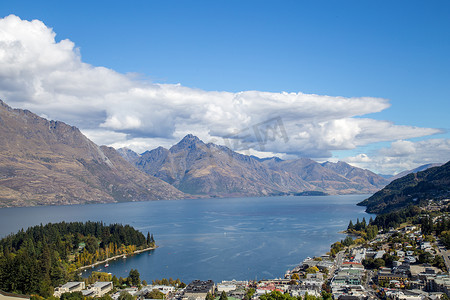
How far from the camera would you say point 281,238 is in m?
91.4

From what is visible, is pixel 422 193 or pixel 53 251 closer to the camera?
pixel 53 251

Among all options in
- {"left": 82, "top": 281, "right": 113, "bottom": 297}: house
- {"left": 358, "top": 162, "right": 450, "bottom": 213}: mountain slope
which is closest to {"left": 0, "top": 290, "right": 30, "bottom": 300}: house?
{"left": 82, "top": 281, "right": 113, "bottom": 297}: house

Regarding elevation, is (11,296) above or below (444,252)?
above

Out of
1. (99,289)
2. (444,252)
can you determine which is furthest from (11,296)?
(444,252)

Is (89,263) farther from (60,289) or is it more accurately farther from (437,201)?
(437,201)

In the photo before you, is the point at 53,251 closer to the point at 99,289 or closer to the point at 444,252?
the point at 99,289

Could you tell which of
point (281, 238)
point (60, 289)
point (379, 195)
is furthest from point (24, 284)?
point (379, 195)

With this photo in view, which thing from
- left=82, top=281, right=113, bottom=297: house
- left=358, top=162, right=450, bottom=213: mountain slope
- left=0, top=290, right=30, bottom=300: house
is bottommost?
left=82, top=281, right=113, bottom=297: house

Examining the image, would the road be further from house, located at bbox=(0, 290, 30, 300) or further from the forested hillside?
Result: the forested hillside

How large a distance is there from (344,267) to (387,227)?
4127cm

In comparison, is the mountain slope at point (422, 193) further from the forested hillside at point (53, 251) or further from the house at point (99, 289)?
the house at point (99, 289)

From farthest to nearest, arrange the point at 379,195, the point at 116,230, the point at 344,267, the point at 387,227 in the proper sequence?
the point at 379,195
the point at 387,227
the point at 116,230
the point at 344,267

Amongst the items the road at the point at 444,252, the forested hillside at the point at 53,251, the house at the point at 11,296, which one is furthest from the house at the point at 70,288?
the road at the point at 444,252

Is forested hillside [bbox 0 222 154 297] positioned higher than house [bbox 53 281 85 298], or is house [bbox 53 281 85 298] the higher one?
forested hillside [bbox 0 222 154 297]
